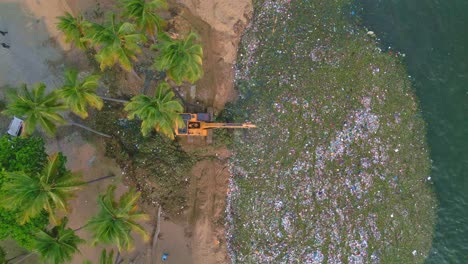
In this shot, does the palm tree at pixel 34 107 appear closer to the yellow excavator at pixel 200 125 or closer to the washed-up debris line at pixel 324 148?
the yellow excavator at pixel 200 125

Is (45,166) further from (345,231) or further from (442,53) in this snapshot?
(442,53)

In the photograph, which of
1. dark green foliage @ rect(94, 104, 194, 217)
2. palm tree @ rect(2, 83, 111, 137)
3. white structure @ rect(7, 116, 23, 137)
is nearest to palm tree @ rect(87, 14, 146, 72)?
palm tree @ rect(2, 83, 111, 137)

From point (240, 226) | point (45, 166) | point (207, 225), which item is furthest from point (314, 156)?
point (45, 166)

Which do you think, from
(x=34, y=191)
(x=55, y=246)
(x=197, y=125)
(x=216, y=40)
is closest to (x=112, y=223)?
(x=55, y=246)

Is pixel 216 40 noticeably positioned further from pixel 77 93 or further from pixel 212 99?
pixel 77 93

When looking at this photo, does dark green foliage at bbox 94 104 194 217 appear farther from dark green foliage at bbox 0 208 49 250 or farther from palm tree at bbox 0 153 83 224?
palm tree at bbox 0 153 83 224

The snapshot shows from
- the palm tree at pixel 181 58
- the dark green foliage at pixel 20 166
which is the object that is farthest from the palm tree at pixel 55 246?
the palm tree at pixel 181 58
